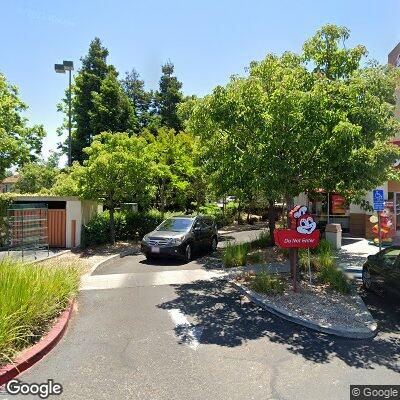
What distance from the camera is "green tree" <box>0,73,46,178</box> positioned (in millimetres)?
17891

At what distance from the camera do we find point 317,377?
205 inches

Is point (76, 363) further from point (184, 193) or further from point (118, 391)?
point (184, 193)

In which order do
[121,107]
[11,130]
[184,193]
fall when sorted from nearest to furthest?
[11,130] < [184,193] < [121,107]

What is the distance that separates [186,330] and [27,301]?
2.63 metres

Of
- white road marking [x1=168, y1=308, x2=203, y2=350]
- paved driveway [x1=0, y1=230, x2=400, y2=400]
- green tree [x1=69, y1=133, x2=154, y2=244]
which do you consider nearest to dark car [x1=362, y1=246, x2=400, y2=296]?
paved driveway [x1=0, y1=230, x2=400, y2=400]

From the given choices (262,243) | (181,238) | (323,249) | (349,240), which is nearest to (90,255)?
(181,238)

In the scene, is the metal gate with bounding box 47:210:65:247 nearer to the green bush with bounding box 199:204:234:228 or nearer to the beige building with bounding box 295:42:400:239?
the beige building with bounding box 295:42:400:239

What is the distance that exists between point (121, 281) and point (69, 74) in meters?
13.8

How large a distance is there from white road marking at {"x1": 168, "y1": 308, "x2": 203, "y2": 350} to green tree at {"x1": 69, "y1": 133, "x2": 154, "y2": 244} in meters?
8.91

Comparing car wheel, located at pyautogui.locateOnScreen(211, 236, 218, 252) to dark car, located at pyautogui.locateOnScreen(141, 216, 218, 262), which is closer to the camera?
dark car, located at pyautogui.locateOnScreen(141, 216, 218, 262)

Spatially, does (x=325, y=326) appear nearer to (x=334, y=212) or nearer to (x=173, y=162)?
(x=334, y=212)

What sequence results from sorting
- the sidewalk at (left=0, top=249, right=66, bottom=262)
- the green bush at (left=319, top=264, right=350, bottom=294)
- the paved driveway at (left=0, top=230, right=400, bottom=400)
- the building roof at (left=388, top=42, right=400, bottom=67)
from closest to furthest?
1. the paved driveway at (left=0, top=230, right=400, bottom=400)
2. the green bush at (left=319, top=264, right=350, bottom=294)
3. the sidewalk at (left=0, top=249, right=66, bottom=262)
4. the building roof at (left=388, top=42, right=400, bottom=67)

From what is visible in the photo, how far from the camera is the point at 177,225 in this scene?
1495 cm

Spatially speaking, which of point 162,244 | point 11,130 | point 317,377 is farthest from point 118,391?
point 11,130
